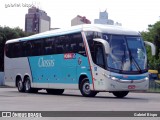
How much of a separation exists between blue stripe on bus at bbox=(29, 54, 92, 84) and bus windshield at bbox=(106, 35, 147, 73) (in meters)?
1.61

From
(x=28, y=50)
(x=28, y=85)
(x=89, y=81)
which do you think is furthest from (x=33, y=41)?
(x=89, y=81)

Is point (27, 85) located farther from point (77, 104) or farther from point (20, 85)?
point (77, 104)

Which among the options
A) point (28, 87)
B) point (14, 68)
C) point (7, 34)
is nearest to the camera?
point (28, 87)

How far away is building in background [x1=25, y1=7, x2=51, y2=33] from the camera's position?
119 m

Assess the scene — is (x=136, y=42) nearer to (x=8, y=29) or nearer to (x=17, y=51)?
(x=17, y=51)

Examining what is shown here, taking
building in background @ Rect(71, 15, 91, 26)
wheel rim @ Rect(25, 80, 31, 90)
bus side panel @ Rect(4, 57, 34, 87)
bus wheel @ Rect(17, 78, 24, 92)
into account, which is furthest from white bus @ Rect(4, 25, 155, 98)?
building in background @ Rect(71, 15, 91, 26)

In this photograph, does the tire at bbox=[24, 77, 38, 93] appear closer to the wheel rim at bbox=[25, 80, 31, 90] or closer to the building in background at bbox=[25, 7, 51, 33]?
the wheel rim at bbox=[25, 80, 31, 90]

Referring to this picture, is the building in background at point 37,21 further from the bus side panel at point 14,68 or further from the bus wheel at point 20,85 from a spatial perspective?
the bus wheel at point 20,85

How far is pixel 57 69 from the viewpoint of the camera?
2619 centimetres

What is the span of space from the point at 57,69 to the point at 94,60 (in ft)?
13.8

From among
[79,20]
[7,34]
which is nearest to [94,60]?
[7,34]

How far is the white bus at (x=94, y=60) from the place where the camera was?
22.1m

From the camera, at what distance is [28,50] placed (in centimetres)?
2944

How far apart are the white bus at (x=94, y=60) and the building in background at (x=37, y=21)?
89.6 meters
